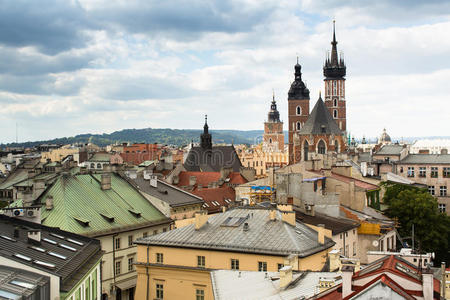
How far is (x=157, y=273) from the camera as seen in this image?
4091 cm

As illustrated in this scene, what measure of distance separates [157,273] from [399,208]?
33.4 m

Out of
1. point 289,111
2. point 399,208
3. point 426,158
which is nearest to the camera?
point 399,208

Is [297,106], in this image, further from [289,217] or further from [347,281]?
[347,281]

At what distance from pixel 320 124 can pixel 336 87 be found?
146 ft

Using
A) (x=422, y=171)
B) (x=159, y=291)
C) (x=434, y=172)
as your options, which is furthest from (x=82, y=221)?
(x=434, y=172)

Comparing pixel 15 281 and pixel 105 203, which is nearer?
pixel 15 281

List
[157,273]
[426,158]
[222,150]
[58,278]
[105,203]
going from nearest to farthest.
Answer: [58,278] < [157,273] < [105,203] < [426,158] < [222,150]

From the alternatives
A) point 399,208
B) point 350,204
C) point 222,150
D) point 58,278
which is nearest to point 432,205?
point 399,208

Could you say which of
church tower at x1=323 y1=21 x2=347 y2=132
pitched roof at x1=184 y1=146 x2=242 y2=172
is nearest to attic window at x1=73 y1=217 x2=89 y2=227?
pitched roof at x1=184 y1=146 x2=242 y2=172

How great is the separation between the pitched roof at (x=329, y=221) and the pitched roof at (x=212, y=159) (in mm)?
72635

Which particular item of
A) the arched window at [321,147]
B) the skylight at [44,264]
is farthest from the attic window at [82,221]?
the arched window at [321,147]

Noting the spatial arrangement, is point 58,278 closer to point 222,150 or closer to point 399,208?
point 399,208

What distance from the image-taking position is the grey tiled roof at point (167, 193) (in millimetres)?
63000

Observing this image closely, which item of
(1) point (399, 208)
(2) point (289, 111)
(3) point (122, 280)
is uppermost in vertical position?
(2) point (289, 111)
